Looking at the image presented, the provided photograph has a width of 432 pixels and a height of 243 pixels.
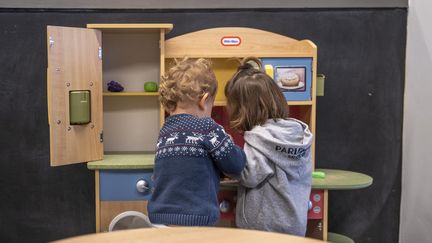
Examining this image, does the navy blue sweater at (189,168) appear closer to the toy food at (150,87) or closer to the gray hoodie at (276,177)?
the gray hoodie at (276,177)

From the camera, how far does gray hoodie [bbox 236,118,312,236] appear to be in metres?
1.96

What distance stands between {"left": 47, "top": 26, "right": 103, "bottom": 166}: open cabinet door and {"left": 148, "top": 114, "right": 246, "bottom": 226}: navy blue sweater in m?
0.68

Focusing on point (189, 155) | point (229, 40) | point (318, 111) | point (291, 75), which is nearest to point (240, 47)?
point (229, 40)

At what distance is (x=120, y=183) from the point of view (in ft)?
7.60

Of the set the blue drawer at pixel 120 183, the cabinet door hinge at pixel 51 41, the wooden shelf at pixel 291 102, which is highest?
the cabinet door hinge at pixel 51 41

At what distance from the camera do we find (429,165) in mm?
2736

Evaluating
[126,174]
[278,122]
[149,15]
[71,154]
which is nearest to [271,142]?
[278,122]

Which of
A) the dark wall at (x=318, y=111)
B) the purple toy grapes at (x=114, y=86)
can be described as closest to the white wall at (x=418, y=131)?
the dark wall at (x=318, y=111)

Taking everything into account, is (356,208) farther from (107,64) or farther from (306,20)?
(107,64)

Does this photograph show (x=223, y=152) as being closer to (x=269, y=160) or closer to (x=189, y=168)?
(x=189, y=168)

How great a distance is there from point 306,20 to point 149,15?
0.91 meters

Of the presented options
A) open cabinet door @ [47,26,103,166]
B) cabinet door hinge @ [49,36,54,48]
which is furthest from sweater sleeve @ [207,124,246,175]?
cabinet door hinge @ [49,36,54,48]

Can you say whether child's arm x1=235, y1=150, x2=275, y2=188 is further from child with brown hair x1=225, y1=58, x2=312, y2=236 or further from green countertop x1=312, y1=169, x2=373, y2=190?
green countertop x1=312, y1=169, x2=373, y2=190

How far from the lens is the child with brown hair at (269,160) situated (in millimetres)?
1966
